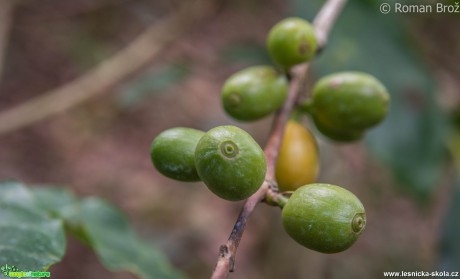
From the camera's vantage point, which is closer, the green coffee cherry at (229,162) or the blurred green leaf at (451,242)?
the green coffee cherry at (229,162)

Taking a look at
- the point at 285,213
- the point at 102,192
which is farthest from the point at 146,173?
the point at 285,213

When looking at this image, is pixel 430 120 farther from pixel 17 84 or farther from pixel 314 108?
pixel 17 84

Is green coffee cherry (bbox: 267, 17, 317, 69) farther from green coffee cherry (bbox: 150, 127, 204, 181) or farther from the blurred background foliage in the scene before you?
the blurred background foliage

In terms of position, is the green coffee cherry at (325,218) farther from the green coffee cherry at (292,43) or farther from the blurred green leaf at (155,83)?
the blurred green leaf at (155,83)

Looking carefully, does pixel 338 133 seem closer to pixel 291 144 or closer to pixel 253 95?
pixel 291 144

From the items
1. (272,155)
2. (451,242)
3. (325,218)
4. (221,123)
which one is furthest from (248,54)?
(325,218)

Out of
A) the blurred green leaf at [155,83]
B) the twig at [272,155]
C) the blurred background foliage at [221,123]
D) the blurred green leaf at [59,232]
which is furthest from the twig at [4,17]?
the twig at [272,155]
